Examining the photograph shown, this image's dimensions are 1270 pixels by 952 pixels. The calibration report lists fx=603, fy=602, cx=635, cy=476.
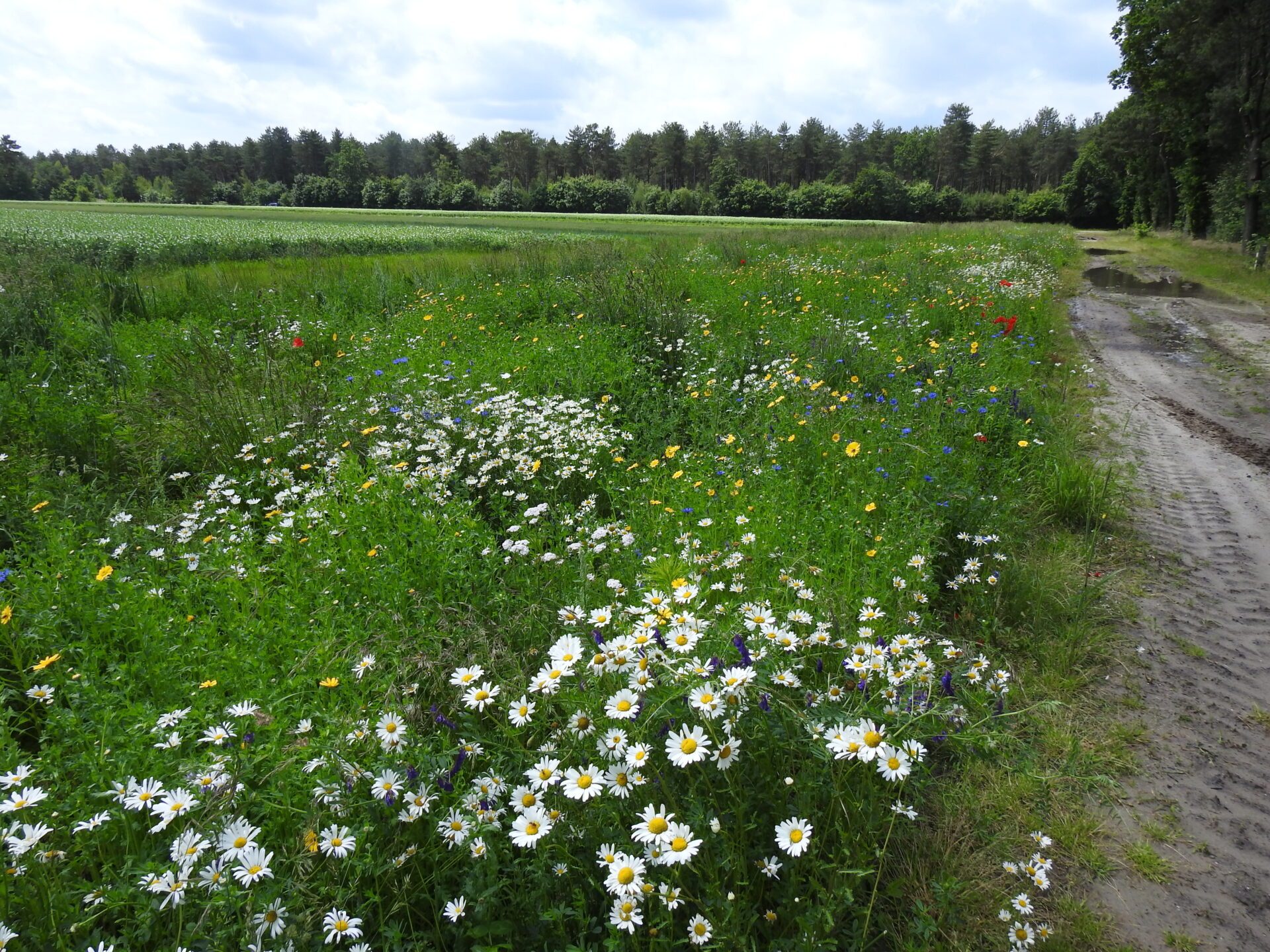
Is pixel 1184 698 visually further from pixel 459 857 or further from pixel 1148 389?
pixel 1148 389

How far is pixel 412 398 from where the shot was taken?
5363 mm

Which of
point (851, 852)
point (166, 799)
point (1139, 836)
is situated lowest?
point (1139, 836)

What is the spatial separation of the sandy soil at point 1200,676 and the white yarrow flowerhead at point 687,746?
1.70 metres

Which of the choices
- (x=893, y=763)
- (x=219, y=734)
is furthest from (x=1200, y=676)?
(x=219, y=734)

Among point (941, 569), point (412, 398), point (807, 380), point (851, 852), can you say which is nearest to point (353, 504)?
point (412, 398)

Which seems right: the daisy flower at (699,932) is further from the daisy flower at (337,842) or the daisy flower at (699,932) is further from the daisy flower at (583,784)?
the daisy flower at (337,842)

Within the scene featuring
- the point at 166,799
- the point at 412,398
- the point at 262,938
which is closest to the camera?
the point at 262,938

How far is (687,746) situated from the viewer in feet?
5.46

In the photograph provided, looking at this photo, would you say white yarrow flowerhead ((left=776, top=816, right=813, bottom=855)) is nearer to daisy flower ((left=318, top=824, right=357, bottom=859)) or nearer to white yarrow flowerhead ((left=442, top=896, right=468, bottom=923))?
white yarrow flowerhead ((left=442, top=896, right=468, bottom=923))

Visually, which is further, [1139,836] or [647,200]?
[647,200]

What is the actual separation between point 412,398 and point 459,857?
14.1 ft

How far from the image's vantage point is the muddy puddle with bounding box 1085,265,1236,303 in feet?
50.4

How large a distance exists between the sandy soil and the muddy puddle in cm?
1080

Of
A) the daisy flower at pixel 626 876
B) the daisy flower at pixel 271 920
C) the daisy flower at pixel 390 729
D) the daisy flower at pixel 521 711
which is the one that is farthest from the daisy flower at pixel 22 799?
the daisy flower at pixel 626 876
